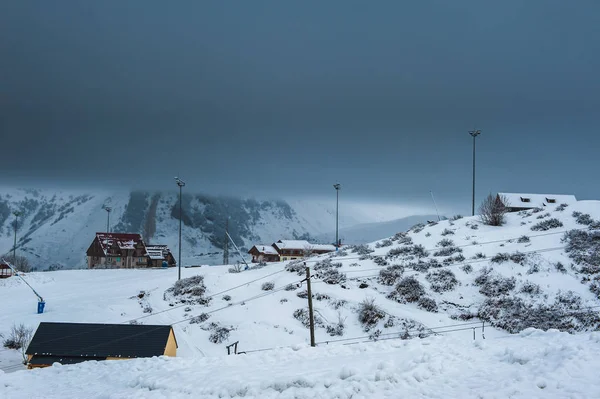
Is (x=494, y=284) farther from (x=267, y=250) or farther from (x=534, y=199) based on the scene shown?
(x=267, y=250)

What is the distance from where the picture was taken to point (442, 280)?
3459cm

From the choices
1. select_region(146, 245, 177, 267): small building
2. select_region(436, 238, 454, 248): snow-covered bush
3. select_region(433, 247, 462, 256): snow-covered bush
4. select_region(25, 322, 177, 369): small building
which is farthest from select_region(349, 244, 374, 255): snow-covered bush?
select_region(146, 245, 177, 267): small building

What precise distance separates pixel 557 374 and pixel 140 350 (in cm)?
2228

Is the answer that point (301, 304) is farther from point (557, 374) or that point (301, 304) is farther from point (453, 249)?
point (557, 374)

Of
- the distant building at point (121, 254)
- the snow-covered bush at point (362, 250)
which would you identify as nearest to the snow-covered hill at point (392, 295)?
the snow-covered bush at point (362, 250)

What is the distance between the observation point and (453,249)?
41219 mm

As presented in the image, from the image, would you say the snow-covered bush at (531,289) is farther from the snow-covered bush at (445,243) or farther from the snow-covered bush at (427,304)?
the snow-covered bush at (445,243)

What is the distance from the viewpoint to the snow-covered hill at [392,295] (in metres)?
28.4

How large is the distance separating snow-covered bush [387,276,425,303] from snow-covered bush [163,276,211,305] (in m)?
16.5

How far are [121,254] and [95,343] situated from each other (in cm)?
6540

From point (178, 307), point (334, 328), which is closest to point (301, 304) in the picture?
point (334, 328)

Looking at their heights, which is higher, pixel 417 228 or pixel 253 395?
pixel 417 228

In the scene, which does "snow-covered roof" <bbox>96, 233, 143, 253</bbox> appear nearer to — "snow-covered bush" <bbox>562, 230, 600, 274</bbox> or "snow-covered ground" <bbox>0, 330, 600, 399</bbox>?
"snow-covered ground" <bbox>0, 330, 600, 399</bbox>

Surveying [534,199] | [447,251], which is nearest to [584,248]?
[447,251]
